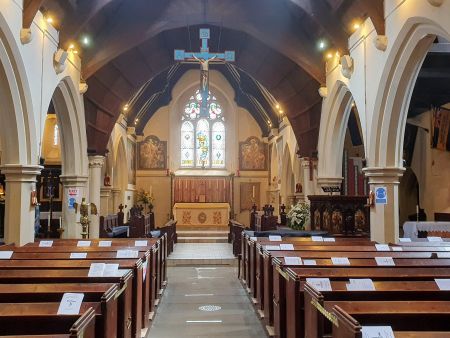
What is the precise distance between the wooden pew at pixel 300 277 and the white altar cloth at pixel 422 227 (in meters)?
6.38

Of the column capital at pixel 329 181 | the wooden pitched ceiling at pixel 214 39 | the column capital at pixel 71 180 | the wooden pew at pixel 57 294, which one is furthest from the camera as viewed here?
the column capital at pixel 329 181

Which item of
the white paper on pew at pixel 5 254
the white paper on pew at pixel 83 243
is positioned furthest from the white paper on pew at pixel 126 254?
the white paper on pew at pixel 83 243

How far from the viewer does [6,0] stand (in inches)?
217

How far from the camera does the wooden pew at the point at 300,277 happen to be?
3.44 metres

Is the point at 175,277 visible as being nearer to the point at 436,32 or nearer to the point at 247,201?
the point at 436,32

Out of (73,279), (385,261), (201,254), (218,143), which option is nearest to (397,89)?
(385,261)

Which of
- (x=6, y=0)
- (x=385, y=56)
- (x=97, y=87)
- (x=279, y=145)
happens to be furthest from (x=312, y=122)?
(x=6, y=0)

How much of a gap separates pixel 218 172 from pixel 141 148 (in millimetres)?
3376

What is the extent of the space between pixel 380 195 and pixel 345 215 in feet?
4.76

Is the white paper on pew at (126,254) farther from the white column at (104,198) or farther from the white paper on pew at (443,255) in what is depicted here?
the white column at (104,198)

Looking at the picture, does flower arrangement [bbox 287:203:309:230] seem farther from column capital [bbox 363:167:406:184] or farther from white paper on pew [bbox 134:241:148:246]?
white paper on pew [bbox 134:241:148:246]

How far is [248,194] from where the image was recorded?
18859 mm

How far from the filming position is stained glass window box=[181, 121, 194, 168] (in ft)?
64.4

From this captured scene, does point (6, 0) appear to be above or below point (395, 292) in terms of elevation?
above
